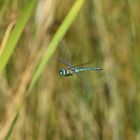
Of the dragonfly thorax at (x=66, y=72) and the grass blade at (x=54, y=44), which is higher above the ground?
the grass blade at (x=54, y=44)

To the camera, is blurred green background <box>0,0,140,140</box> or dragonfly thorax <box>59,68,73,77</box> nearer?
dragonfly thorax <box>59,68,73,77</box>

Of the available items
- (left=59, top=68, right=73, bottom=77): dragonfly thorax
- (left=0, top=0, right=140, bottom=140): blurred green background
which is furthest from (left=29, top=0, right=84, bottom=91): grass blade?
(left=0, top=0, right=140, bottom=140): blurred green background

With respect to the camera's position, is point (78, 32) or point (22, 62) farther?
point (78, 32)

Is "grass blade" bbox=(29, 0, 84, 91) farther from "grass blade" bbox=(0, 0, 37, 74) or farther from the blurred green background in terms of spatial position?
the blurred green background

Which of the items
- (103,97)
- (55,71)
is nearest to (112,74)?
(103,97)

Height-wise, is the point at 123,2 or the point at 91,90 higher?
the point at 123,2

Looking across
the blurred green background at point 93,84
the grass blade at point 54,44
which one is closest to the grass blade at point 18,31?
the grass blade at point 54,44

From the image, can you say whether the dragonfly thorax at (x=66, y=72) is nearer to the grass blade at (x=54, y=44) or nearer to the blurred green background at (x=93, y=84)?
the grass blade at (x=54, y=44)

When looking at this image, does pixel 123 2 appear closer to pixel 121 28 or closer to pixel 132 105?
pixel 121 28
